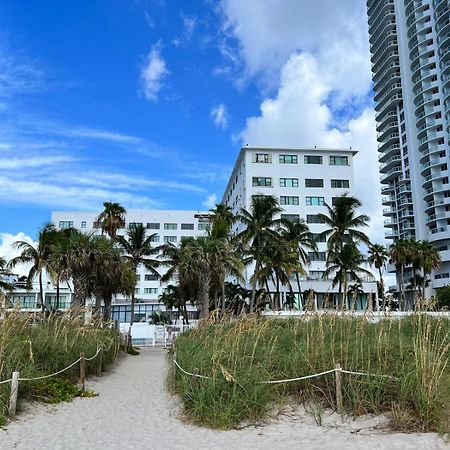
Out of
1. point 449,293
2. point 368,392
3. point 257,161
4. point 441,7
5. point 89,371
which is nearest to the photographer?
point 368,392

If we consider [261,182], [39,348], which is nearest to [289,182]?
[261,182]

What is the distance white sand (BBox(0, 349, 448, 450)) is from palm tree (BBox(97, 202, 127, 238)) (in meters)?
32.2

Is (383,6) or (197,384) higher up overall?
(383,6)

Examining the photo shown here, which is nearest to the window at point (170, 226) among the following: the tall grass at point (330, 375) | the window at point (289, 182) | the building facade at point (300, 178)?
the building facade at point (300, 178)

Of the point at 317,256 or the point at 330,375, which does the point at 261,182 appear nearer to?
the point at 317,256

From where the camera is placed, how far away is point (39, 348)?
1081 cm

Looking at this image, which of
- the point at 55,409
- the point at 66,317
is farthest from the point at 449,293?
the point at 55,409

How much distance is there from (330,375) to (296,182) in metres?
55.2

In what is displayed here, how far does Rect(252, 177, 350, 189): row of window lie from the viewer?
61625mm

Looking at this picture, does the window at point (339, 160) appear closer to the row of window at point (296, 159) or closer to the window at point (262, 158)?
the row of window at point (296, 159)

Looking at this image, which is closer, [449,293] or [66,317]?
[66,317]

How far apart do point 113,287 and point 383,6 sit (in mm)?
87600

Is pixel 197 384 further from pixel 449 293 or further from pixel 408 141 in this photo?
pixel 408 141

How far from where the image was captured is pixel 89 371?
13359 millimetres
